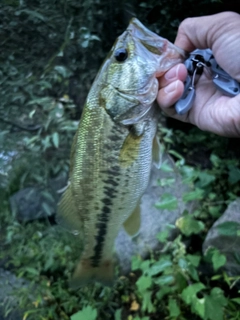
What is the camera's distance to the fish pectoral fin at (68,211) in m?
1.26

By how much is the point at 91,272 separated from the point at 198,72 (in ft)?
2.40

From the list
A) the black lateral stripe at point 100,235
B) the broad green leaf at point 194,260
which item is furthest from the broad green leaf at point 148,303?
the black lateral stripe at point 100,235

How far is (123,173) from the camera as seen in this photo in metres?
1.19

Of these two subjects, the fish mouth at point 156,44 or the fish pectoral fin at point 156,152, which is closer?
the fish mouth at point 156,44

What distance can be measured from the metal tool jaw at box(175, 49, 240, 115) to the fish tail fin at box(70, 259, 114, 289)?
0.61 meters

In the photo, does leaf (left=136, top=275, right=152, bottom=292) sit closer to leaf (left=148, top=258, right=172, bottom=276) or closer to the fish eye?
leaf (left=148, top=258, right=172, bottom=276)

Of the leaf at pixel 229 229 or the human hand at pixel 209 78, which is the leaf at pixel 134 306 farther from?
the human hand at pixel 209 78

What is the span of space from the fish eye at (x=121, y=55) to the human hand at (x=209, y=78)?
0.10m

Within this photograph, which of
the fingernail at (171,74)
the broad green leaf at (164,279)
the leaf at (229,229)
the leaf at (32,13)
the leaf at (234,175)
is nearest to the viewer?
the fingernail at (171,74)

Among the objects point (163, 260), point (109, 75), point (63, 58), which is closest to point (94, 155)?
point (109, 75)

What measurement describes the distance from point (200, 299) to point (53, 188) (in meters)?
0.86

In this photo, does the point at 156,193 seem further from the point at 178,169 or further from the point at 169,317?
the point at 169,317

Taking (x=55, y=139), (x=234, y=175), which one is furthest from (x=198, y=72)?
(x=234, y=175)

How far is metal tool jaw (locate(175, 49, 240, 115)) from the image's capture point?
108cm
